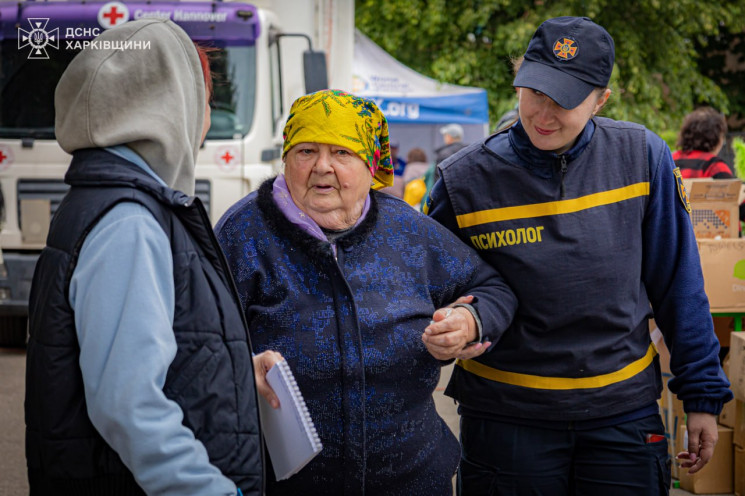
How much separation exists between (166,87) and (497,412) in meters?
1.36

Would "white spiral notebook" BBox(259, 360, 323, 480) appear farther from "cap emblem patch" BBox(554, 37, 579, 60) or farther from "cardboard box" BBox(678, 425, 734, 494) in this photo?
"cardboard box" BBox(678, 425, 734, 494)

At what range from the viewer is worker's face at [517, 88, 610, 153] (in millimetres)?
2301

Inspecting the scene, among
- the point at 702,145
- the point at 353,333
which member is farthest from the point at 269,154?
the point at 353,333

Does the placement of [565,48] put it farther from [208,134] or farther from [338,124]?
[208,134]

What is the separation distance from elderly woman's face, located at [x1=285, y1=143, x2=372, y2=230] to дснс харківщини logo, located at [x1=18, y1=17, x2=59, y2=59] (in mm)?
3742

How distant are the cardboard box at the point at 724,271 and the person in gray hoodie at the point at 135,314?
10.8ft

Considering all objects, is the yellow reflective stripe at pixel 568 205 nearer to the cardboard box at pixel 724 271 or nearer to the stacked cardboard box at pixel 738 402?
the stacked cardboard box at pixel 738 402

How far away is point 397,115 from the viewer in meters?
12.4

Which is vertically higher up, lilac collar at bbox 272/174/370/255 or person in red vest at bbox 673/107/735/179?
lilac collar at bbox 272/174/370/255

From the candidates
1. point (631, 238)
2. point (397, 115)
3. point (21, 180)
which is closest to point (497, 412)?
point (631, 238)

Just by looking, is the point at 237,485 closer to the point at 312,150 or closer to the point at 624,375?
the point at 312,150

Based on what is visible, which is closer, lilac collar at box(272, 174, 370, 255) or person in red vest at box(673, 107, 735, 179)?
lilac collar at box(272, 174, 370, 255)

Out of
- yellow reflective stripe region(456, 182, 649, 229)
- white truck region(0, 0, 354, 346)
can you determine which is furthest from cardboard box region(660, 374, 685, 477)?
white truck region(0, 0, 354, 346)

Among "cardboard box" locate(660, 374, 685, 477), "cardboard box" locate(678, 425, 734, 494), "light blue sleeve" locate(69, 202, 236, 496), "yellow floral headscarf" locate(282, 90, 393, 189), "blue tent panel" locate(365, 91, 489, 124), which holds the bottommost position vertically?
"cardboard box" locate(678, 425, 734, 494)
